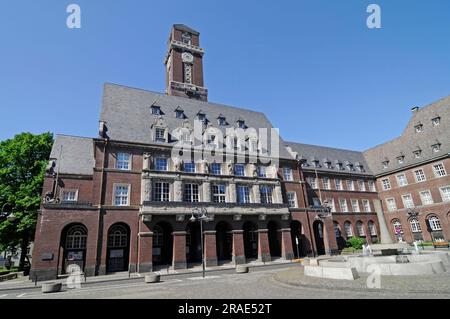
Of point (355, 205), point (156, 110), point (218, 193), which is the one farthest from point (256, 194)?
point (355, 205)

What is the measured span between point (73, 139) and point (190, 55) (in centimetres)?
2875

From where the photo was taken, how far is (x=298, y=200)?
37.9m

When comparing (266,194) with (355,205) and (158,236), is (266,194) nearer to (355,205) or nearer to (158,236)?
(158,236)

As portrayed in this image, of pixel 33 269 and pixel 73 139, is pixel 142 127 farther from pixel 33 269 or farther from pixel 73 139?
pixel 33 269

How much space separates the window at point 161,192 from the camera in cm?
2823

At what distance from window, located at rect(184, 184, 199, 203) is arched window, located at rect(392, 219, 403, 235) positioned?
128 feet

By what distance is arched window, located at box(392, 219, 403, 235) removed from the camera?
4515cm

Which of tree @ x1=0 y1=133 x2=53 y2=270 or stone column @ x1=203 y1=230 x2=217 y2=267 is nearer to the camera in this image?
stone column @ x1=203 y1=230 x2=217 y2=267

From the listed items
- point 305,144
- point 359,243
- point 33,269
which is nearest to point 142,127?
point 33,269

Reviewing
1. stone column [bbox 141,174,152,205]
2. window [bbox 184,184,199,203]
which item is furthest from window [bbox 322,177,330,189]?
stone column [bbox 141,174,152,205]

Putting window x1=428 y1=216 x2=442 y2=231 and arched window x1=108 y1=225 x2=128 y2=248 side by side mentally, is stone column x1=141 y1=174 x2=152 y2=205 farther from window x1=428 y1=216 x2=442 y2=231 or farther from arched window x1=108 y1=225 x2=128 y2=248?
window x1=428 y1=216 x2=442 y2=231

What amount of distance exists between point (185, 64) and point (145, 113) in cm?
2082

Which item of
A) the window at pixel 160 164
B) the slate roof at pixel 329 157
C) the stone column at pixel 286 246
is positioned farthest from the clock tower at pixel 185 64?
the stone column at pixel 286 246

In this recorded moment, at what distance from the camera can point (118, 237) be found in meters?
28.0
